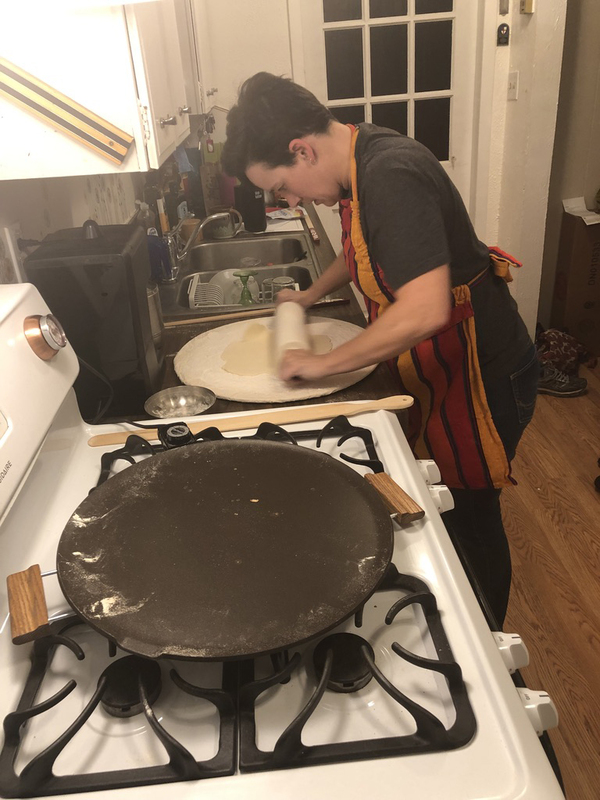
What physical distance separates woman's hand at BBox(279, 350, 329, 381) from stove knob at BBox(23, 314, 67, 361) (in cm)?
45

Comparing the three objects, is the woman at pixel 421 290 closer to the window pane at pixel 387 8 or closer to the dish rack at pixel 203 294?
the dish rack at pixel 203 294

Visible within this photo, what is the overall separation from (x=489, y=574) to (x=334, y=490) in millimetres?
883

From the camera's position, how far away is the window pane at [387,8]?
10.00 feet

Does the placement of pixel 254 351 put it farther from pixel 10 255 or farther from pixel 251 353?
pixel 10 255

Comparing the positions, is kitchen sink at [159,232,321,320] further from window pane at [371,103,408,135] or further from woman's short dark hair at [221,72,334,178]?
window pane at [371,103,408,135]

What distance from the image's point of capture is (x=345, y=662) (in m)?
0.61

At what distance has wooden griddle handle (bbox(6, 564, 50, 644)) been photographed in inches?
24.7

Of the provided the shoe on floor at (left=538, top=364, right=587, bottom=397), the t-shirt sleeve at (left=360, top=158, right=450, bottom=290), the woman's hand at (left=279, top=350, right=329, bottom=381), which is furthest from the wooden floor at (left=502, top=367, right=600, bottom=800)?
the t-shirt sleeve at (left=360, top=158, right=450, bottom=290)

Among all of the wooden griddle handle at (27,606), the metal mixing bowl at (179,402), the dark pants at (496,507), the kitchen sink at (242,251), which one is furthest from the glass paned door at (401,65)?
the wooden griddle handle at (27,606)

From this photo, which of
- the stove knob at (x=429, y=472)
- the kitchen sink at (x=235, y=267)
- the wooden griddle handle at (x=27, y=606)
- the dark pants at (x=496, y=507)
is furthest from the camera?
the kitchen sink at (x=235, y=267)

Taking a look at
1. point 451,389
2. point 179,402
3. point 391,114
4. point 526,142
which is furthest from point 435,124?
point 179,402

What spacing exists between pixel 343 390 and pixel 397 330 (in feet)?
0.55

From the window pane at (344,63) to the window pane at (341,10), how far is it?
6 cm

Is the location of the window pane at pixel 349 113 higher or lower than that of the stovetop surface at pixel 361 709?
higher
